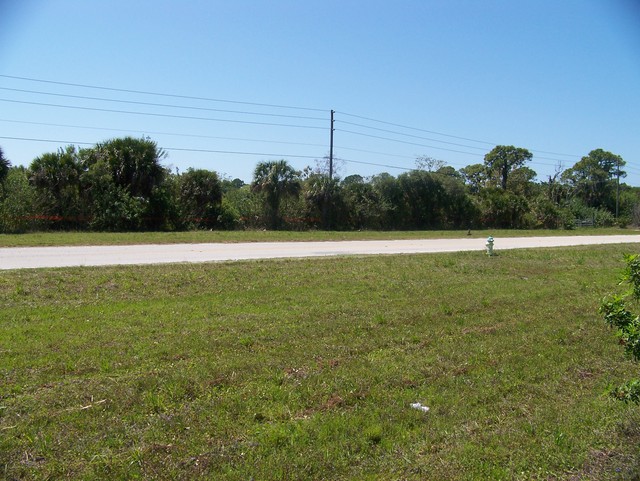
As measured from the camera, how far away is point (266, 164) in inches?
1364

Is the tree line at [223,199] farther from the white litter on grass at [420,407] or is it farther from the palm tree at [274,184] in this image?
the white litter on grass at [420,407]

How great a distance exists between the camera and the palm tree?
3384 centimetres

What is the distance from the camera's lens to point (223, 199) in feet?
108

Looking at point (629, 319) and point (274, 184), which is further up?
point (274, 184)

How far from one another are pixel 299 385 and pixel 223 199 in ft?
93.6

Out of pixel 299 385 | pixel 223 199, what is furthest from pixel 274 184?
pixel 299 385

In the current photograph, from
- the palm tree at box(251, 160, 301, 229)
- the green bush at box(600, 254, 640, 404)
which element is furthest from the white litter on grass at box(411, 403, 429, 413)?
the palm tree at box(251, 160, 301, 229)

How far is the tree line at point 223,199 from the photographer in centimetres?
2653

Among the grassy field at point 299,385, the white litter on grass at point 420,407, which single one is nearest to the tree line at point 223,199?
the grassy field at point 299,385

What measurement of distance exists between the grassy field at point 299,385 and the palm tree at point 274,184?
24.0m

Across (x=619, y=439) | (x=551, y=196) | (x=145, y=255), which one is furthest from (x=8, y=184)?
(x=551, y=196)

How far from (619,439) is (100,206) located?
2651 centimetres

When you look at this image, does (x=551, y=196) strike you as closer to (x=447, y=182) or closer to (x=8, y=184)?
(x=447, y=182)

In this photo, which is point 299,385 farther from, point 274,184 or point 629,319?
point 274,184
